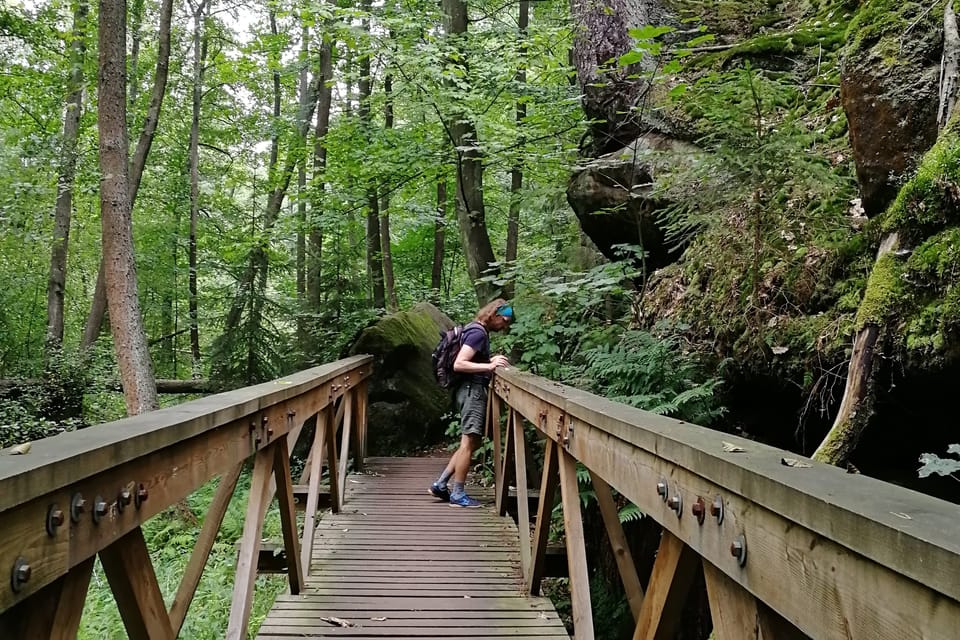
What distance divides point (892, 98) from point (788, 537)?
2.98m

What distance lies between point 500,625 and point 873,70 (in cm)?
354

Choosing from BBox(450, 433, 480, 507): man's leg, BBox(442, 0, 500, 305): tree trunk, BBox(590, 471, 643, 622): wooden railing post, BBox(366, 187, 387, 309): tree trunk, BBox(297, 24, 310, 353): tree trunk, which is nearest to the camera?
BBox(590, 471, 643, 622): wooden railing post

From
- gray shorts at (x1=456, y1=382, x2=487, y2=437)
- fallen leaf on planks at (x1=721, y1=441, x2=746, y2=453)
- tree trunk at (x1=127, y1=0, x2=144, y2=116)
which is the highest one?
tree trunk at (x1=127, y1=0, x2=144, y2=116)

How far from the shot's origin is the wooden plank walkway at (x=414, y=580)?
3.52 meters

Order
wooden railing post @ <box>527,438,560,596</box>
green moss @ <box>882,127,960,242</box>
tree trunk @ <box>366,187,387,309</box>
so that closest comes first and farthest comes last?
green moss @ <box>882,127,960,242</box> → wooden railing post @ <box>527,438,560,596</box> → tree trunk @ <box>366,187,387,309</box>

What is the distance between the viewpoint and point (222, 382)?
1168cm

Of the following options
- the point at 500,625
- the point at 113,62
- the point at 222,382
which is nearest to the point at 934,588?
the point at 500,625

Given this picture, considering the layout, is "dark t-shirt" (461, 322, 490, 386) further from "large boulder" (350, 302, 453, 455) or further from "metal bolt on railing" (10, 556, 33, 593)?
"metal bolt on railing" (10, 556, 33, 593)

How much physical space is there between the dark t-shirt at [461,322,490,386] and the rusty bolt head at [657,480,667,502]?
399 cm

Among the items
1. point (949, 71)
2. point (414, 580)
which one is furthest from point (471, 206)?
point (949, 71)

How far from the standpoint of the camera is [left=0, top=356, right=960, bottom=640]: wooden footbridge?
921 mm

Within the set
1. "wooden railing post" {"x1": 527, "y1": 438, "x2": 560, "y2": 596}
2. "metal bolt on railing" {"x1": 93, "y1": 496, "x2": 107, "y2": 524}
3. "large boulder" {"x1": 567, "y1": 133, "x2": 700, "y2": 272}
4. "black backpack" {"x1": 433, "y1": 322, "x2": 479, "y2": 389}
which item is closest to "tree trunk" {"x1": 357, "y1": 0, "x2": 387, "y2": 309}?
"large boulder" {"x1": 567, "y1": 133, "x2": 700, "y2": 272}

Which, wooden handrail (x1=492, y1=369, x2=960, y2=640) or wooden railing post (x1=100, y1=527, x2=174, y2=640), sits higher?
wooden handrail (x1=492, y1=369, x2=960, y2=640)

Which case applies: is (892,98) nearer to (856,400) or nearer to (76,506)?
(856,400)
